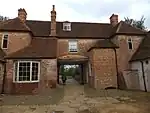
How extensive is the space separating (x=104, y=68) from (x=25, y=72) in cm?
941

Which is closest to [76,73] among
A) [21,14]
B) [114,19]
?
[114,19]

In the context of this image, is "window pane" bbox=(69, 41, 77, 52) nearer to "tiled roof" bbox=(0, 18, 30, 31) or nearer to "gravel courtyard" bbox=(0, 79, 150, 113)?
"tiled roof" bbox=(0, 18, 30, 31)

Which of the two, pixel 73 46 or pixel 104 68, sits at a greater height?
pixel 73 46

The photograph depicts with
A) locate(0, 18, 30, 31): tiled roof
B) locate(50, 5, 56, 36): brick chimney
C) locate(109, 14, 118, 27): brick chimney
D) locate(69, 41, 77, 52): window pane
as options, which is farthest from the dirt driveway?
locate(109, 14, 118, 27): brick chimney

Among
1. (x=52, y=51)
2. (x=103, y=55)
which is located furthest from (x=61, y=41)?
(x=103, y=55)

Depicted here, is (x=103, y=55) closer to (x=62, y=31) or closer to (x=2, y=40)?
(x=62, y=31)

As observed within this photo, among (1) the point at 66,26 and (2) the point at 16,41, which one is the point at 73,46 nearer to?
(1) the point at 66,26

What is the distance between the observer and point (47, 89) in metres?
16.9

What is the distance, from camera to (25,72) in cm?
1666

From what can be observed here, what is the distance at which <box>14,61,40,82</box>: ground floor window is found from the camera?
16.6m

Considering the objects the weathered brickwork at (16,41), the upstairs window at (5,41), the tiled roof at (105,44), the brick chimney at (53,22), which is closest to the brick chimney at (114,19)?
the tiled roof at (105,44)

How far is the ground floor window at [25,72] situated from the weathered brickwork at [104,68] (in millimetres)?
7250

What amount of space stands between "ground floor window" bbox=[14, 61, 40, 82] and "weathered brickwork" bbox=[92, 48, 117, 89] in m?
7.25

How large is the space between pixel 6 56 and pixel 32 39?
4.95 m
